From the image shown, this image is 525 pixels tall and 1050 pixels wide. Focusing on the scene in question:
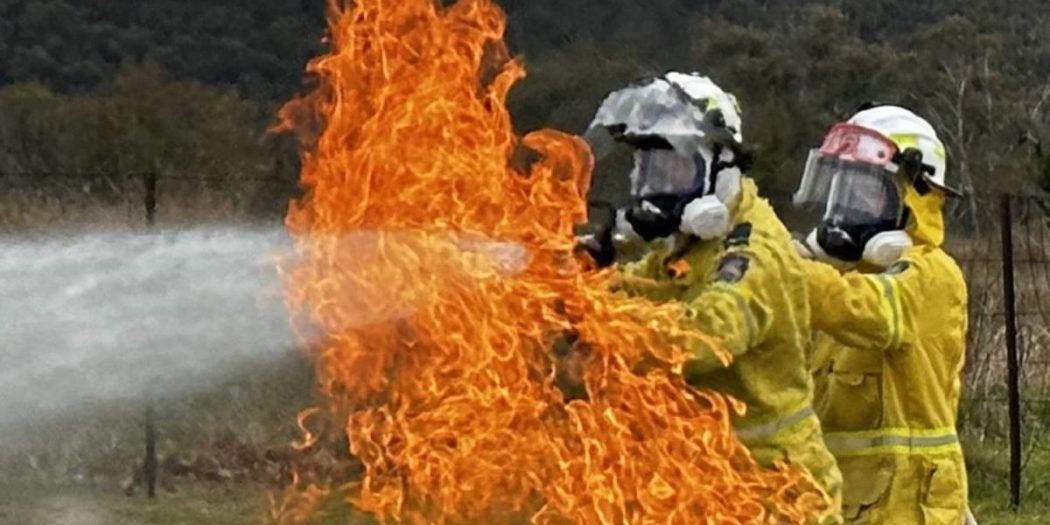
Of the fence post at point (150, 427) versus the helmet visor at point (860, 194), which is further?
the fence post at point (150, 427)

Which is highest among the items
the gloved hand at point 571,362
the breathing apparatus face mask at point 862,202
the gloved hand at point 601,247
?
the breathing apparatus face mask at point 862,202

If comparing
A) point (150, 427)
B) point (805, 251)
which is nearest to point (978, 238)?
point (150, 427)

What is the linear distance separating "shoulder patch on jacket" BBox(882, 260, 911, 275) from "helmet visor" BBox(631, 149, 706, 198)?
0.84m

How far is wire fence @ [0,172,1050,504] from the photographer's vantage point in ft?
39.9

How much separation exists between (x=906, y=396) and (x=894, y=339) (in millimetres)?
329

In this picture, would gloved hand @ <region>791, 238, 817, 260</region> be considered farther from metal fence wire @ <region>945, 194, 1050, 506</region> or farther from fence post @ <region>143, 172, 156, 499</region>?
metal fence wire @ <region>945, 194, 1050, 506</region>

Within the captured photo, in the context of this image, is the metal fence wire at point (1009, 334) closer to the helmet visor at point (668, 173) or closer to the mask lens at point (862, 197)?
the mask lens at point (862, 197)

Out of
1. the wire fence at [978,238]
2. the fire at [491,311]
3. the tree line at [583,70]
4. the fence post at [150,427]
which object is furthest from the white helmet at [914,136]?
the fence post at [150,427]

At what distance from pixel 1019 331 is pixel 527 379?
891 centimetres

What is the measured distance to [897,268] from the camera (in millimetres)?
6352

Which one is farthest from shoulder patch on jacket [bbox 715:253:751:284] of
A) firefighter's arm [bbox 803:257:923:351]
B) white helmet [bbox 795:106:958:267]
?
white helmet [bbox 795:106:958:267]

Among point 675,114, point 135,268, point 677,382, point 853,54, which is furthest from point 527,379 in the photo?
point 853,54

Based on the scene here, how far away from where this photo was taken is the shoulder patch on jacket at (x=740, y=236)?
5.84 metres

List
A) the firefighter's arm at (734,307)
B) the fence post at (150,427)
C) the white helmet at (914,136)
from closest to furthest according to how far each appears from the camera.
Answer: the firefighter's arm at (734,307) < the white helmet at (914,136) < the fence post at (150,427)
